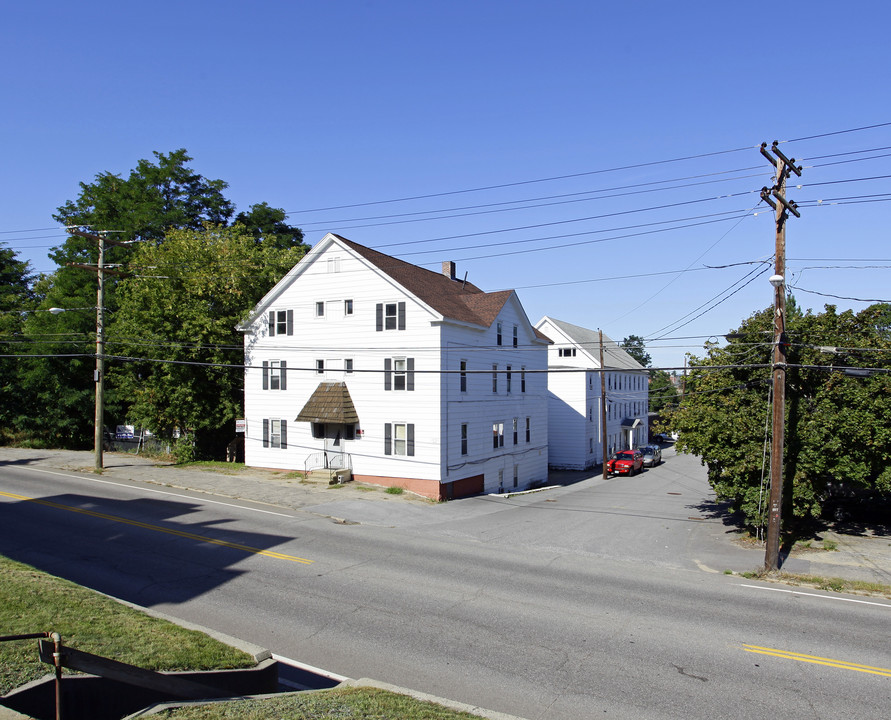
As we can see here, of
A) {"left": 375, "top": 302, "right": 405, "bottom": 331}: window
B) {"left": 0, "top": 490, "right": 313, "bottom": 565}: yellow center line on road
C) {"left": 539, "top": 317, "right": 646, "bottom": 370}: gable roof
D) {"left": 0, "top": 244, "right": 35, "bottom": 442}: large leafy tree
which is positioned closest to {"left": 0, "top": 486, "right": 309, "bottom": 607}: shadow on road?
{"left": 0, "top": 490, "right": 313, "bottom": 565}: yellow center line on road

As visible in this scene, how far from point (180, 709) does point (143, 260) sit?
34.4 m

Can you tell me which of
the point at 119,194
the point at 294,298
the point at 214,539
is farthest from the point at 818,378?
the point at 119,194

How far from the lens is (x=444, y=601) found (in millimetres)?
12711

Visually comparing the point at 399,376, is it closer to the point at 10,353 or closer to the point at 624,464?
the point at 624,464

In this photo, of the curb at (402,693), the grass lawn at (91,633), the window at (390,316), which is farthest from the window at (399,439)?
the curb at (402,693)

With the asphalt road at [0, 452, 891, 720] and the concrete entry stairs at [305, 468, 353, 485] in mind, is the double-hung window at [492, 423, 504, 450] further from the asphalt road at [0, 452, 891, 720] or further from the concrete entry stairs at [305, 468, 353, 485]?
the asphalt road at [0, 452, 891, 720]

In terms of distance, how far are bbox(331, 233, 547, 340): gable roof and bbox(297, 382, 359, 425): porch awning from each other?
19.6ft

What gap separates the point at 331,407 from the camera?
98.4ft

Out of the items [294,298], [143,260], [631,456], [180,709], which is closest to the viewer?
→ [180,709]

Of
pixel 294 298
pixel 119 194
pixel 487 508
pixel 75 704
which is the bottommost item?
pixel 487 508

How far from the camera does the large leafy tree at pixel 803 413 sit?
60.3 ft

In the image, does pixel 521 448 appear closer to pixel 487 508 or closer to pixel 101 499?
pixel 487 508

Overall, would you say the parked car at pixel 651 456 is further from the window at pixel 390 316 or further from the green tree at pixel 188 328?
the green tree at pixel 188 328

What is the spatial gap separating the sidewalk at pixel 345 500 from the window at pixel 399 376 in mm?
4825
